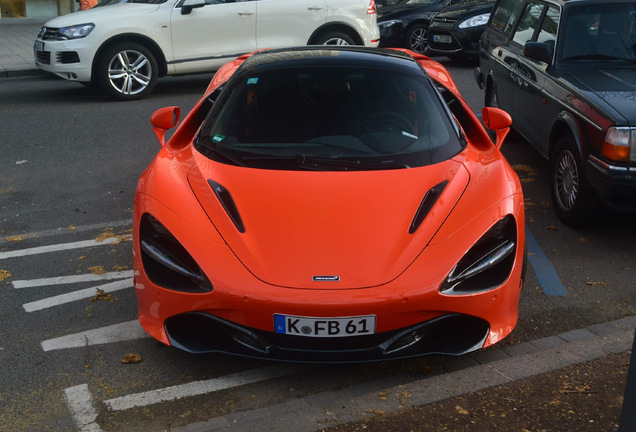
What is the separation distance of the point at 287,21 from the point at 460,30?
368 centimetres

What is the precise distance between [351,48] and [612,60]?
2442 mm

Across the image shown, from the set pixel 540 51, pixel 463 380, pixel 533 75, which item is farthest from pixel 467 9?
pixel 463 380

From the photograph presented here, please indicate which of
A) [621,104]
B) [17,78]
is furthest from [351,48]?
[17,78]

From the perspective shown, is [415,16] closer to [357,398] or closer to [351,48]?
[351,48]

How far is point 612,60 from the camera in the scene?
22.2ft

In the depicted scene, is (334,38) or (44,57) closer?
(44,57)

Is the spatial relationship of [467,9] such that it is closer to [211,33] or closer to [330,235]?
[211,33]

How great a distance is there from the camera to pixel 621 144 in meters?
5.55

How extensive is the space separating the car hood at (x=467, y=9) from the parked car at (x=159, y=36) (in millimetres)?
3233

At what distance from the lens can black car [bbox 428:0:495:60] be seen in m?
14.3

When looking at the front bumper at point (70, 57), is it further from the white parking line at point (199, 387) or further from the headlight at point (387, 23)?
the white parking line at point (199, 387)

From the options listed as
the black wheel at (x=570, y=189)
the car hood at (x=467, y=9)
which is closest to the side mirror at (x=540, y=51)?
the black wheel at (x=570, y=189)

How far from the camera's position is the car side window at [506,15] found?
834 cm

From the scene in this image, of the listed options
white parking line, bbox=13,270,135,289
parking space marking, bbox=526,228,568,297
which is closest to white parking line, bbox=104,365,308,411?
white parking line, bbox=13,270,135,289
